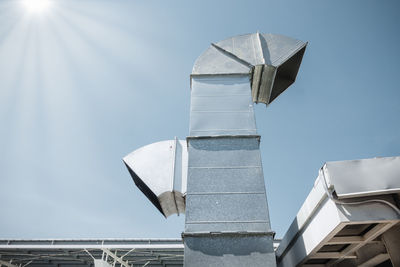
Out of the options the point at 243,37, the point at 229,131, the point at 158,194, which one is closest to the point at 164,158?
the point at 158,194

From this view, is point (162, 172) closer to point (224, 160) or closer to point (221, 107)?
point (224, 160)

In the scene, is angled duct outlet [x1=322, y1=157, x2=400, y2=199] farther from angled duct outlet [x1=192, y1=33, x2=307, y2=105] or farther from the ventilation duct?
angled duct outlet [x1=192, y1=33, x2=307, y2=105]

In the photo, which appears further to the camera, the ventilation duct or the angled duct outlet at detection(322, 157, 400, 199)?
the ventilation duct

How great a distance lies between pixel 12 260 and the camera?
39.3 ft

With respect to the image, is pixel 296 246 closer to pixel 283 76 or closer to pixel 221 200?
→ pixel 221 200

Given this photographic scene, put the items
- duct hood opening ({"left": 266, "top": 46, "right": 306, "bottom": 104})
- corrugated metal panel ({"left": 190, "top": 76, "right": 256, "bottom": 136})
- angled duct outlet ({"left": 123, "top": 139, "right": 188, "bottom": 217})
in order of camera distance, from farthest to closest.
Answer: duct hood opening ({"left": 266, "top": 46, "right": 306, "bottom": 104}) → angled duct outlet ({"left": 123, "top": 139, "right": 188, "bottom": 217}) → corrugated metal panel ({"left": 190, "top": 76, "right": 256, "bottom": 136})

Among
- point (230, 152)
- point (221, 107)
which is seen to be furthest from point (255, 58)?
point (230, 152)

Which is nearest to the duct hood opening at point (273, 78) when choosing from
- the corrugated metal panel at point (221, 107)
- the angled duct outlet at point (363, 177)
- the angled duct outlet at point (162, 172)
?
the corrugated metal panel at point (221, 107)

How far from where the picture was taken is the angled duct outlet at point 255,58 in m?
5.46

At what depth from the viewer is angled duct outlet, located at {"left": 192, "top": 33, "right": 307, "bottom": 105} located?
5.46m

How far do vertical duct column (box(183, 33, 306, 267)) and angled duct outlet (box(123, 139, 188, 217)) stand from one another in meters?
0.87

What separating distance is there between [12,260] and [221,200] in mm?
13342

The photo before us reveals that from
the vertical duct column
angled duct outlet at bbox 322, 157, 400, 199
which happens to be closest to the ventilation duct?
the vertical duct column

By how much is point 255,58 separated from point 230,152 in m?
2.48
